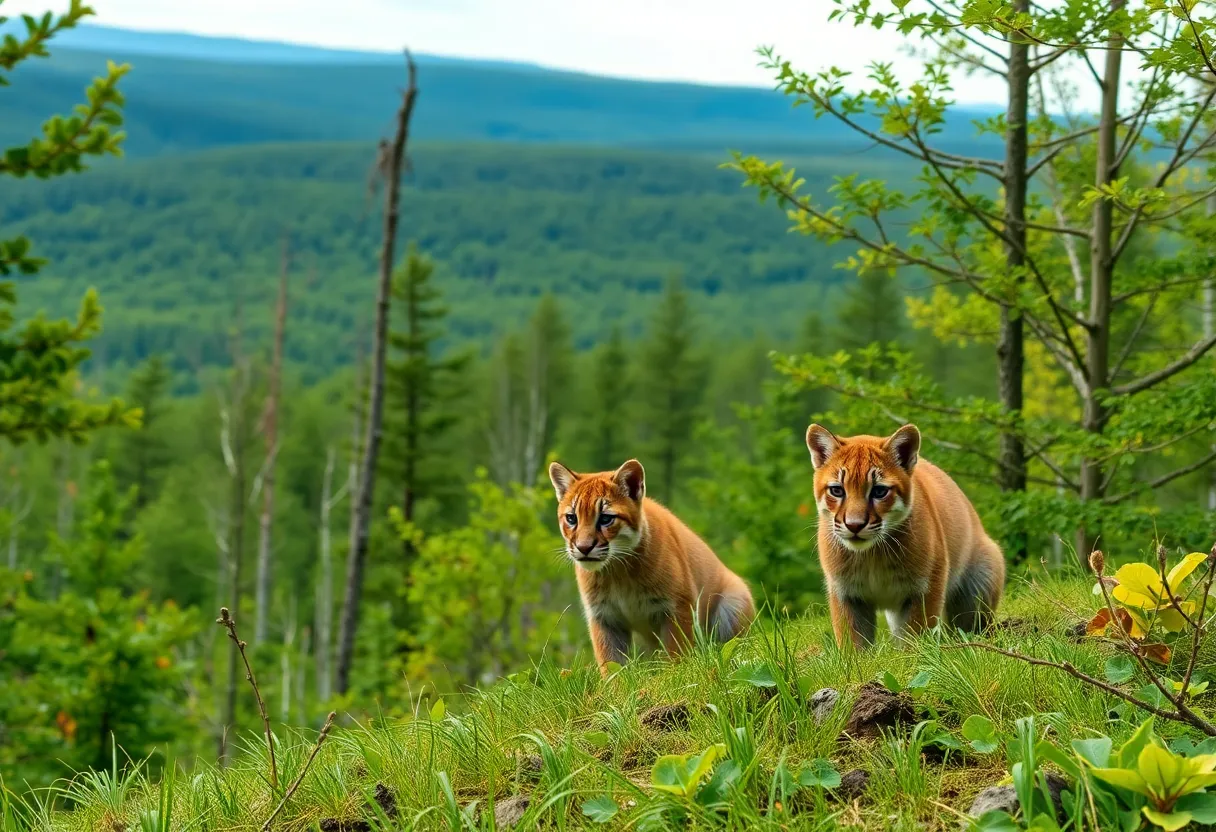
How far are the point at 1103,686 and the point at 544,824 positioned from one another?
1.93 metres

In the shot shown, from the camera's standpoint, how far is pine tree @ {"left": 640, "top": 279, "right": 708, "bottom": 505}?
75250 mm

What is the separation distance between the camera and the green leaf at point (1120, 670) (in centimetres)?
456

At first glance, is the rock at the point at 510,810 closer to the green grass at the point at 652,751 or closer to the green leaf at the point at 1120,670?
the green grass at the point at 652,751

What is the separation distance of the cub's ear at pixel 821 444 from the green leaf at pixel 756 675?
5.31 feet

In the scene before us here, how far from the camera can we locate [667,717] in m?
4.80

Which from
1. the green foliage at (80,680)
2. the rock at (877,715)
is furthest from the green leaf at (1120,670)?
the green foliage at (80,680)

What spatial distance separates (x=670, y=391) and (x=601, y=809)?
2982 inches

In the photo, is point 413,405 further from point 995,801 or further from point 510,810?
point 995,801

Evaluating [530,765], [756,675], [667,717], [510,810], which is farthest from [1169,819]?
[530,765]

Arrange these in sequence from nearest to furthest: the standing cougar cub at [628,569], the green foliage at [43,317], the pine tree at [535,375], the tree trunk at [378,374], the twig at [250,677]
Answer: the twig at [250,677]
the standing cougar cub at [628,569]
the green foliage at [43,317]
the tree trunk at [378,374]
the pine tree at [535,375]

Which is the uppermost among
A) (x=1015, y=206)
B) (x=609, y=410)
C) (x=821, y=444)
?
(x=1015, y=206)

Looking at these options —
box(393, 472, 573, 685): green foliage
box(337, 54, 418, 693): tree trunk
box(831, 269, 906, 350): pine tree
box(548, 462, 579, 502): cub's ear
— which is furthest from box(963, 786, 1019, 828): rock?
box(831, 269, 906, 350): pine tree

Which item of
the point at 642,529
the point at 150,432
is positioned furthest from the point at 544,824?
the point at 150,432

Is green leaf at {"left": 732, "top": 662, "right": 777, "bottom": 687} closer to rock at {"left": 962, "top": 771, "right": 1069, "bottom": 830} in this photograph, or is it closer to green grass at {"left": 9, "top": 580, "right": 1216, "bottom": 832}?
green grass at {"left": 9, "top": 580, "right": 1216, "bottom": 832}
